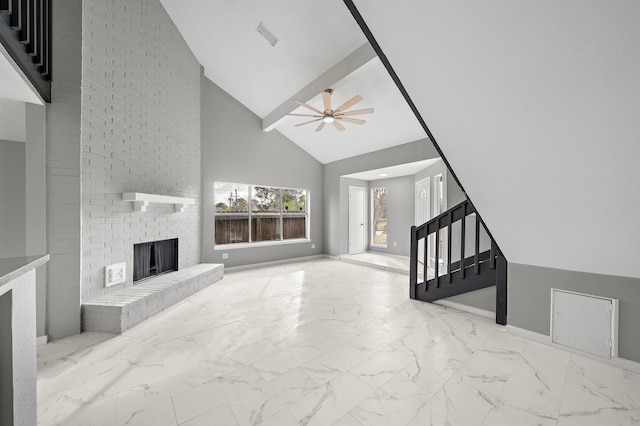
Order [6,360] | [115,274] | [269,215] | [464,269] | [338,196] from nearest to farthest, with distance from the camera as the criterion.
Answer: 1. [6,360]
2. [115,274]
3. [464,269]
4. [269,215]
5. [338,196]

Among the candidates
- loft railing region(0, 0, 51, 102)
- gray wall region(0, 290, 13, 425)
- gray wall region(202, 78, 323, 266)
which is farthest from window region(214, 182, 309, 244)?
gray wall region(0, 290, 13, 425)

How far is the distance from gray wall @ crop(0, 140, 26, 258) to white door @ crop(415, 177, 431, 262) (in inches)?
251

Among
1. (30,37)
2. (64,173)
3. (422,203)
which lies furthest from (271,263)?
(30,37)

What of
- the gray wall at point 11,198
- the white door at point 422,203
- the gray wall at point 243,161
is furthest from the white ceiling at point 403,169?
the gray wall at point 11,198

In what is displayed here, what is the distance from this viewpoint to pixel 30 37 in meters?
1.85

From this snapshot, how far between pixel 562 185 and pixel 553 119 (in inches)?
24.0

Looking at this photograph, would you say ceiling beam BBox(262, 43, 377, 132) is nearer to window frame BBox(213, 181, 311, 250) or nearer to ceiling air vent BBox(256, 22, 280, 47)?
ceiling air vent BBox(256, 22, 280, 47)

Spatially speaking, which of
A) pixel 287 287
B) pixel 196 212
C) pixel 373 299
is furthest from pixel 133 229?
pixel 373 299

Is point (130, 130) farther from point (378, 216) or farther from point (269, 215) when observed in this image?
point (378, 216)

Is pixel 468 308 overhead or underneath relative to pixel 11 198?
underneath

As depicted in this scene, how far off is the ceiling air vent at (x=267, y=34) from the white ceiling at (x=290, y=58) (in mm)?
68

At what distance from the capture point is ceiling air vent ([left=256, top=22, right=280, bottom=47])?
353cm

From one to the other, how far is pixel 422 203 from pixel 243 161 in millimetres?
4335

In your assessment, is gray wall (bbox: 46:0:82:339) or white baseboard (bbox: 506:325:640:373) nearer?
white baseboard (bbox: 506:325:640:373)
